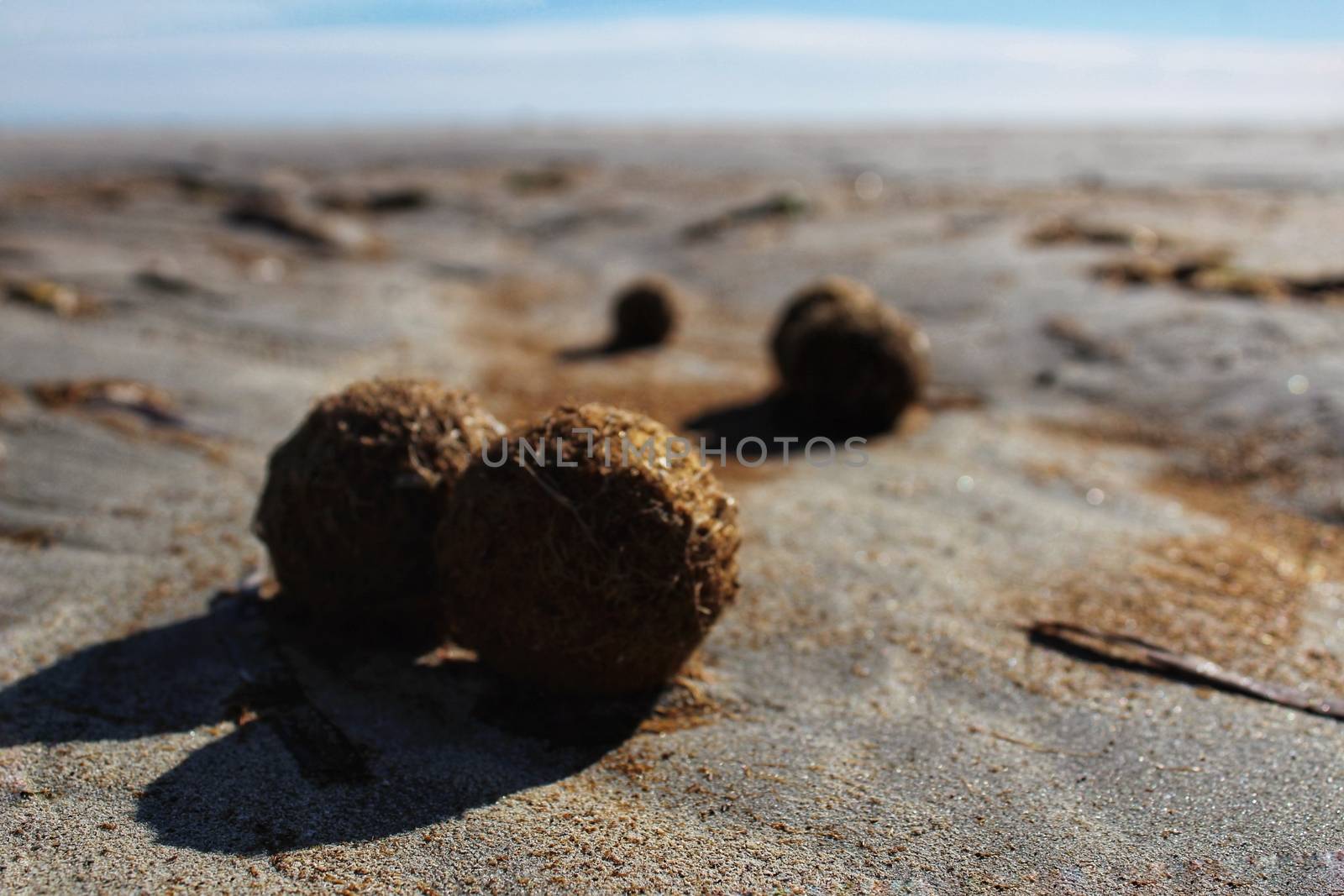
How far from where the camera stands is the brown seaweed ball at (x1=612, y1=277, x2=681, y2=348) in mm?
12930

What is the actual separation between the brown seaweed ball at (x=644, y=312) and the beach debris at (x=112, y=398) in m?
5.24

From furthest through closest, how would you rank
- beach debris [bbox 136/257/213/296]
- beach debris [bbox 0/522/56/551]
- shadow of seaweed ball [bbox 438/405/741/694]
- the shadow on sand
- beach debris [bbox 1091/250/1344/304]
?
beach debris [bbox 136/257/213/296] → beach debris [bbox 1091/250/1344/304] → beach debris [bbox 0/522/56/551] → shadow of seaweed ball [bbox 438/405/741/694] → the shadow on sand

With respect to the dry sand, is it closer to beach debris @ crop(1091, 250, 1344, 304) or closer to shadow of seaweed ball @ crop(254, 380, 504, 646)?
shadow of seaweed ball @ crop(254, 380, 504, 646)

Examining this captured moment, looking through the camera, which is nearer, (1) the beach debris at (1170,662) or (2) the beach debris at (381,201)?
(1) the beach debris at (1170,662)

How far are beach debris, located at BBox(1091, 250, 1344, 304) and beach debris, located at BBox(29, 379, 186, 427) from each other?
10.4 metres

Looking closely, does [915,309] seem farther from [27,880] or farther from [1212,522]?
[27,880]

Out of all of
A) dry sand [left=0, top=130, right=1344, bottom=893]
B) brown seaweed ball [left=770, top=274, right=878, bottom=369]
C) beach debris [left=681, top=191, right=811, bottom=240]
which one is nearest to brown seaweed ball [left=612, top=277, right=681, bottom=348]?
dry sand [left=0, top=130, right=1344, bottom=893]

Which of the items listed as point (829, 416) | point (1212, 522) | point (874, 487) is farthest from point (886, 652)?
point (829, 416)

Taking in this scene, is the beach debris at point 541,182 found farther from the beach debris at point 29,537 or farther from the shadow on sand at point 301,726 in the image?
the shadow on sand at point 301,726

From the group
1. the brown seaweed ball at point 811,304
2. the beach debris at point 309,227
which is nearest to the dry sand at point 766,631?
the brown seaweed ball at point 811,304

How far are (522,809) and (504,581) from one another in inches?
38.3

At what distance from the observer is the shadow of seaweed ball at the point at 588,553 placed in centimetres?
462

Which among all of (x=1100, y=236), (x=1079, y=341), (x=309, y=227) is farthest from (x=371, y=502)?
(x=309, y=227)

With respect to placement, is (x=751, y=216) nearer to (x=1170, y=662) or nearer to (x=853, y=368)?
(x=853, y=368)
